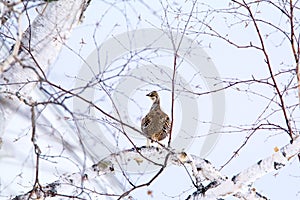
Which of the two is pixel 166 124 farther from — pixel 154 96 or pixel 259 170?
pixel 259 170

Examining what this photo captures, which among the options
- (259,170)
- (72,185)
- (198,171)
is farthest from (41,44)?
(259,170)

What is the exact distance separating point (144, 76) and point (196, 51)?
0.34 meters

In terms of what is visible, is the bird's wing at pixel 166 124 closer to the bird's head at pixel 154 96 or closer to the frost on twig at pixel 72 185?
the bird's head at pixel 154 96

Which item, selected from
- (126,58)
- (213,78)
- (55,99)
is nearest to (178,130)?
(213,78)

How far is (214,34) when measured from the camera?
7.34ft

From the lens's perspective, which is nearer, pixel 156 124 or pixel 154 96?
pixel 156 124

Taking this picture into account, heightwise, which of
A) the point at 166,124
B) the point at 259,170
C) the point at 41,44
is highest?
the point at 41,44

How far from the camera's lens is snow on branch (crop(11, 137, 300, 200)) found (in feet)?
5.72

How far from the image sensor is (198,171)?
1.92 meters

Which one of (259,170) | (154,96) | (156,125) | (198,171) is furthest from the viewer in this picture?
(154,96)

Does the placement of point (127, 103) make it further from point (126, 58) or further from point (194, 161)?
point (194, 161)

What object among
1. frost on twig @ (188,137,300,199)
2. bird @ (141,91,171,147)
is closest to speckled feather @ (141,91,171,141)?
bird @ (141,91,171,147)

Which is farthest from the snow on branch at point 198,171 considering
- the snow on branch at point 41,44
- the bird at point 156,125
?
the snow on branch at point 41,44

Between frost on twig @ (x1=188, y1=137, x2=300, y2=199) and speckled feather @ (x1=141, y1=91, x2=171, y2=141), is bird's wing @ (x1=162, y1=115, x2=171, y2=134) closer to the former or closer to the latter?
speckled feather @ (x1=141, y1=91, x2=171, y2=141)
